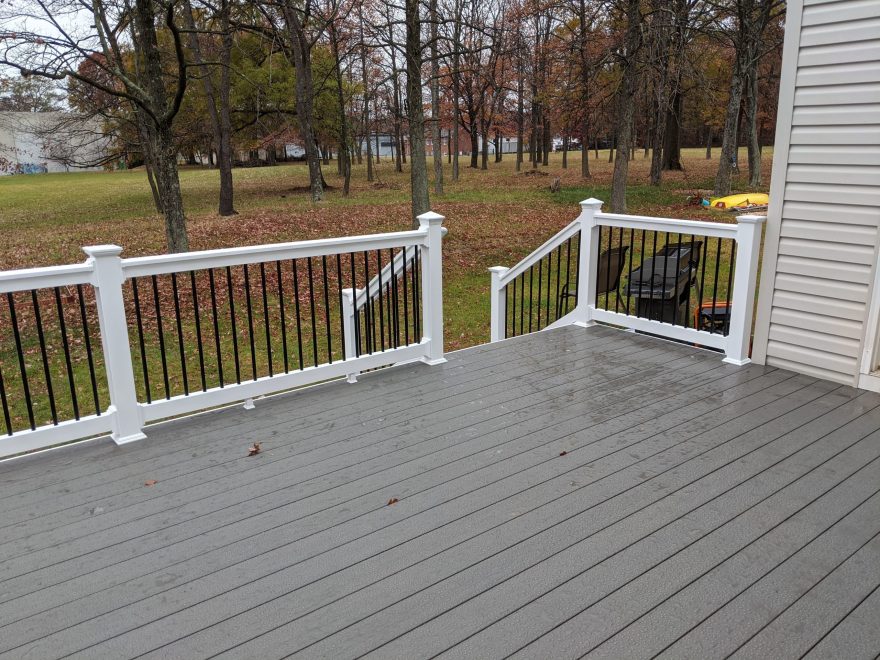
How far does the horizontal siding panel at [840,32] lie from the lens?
12.1ft

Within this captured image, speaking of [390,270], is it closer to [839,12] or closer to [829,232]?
[829,232]

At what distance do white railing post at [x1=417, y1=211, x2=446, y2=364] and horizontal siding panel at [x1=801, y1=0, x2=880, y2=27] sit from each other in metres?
2.52

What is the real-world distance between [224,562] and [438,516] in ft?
2.76

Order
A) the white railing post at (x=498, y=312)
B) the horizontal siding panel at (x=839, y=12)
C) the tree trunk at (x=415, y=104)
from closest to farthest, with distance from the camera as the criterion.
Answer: the horizontal siding panel at (x=839, y=12) < the white railing post at (x=498, y=312) < the tree trunk at (x=415, y=104)

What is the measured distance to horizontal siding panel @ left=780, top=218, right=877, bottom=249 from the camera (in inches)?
151

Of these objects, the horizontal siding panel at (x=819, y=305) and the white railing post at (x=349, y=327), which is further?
the white railing post at (x=349, y=327)

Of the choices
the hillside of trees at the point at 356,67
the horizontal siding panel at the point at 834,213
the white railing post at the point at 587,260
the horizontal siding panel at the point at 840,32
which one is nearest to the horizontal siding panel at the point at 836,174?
the horizontal siding panel at the point at 834,213

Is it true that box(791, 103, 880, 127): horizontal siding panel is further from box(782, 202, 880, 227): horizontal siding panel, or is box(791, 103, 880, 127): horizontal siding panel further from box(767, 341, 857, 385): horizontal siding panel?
box(767, 341, 857, 385): horizontal siding panel

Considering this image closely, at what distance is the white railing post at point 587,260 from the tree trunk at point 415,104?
267 inches

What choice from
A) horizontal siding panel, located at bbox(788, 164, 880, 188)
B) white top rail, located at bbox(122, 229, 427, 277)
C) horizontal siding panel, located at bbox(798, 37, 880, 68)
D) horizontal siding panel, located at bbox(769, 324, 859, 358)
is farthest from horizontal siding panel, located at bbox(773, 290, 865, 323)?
white top rail, located at bbox(122, 229, 427, 277)

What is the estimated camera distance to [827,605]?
6.97 ft

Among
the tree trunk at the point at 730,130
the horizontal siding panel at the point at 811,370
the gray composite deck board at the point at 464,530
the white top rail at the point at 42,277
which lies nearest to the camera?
the gray composite deck board at the point at 464,530

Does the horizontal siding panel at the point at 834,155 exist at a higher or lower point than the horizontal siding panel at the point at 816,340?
higher

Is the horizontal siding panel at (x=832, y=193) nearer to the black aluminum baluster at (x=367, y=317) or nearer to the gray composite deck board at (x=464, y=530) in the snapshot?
the gray composite deck board at (x=464, y=530)
